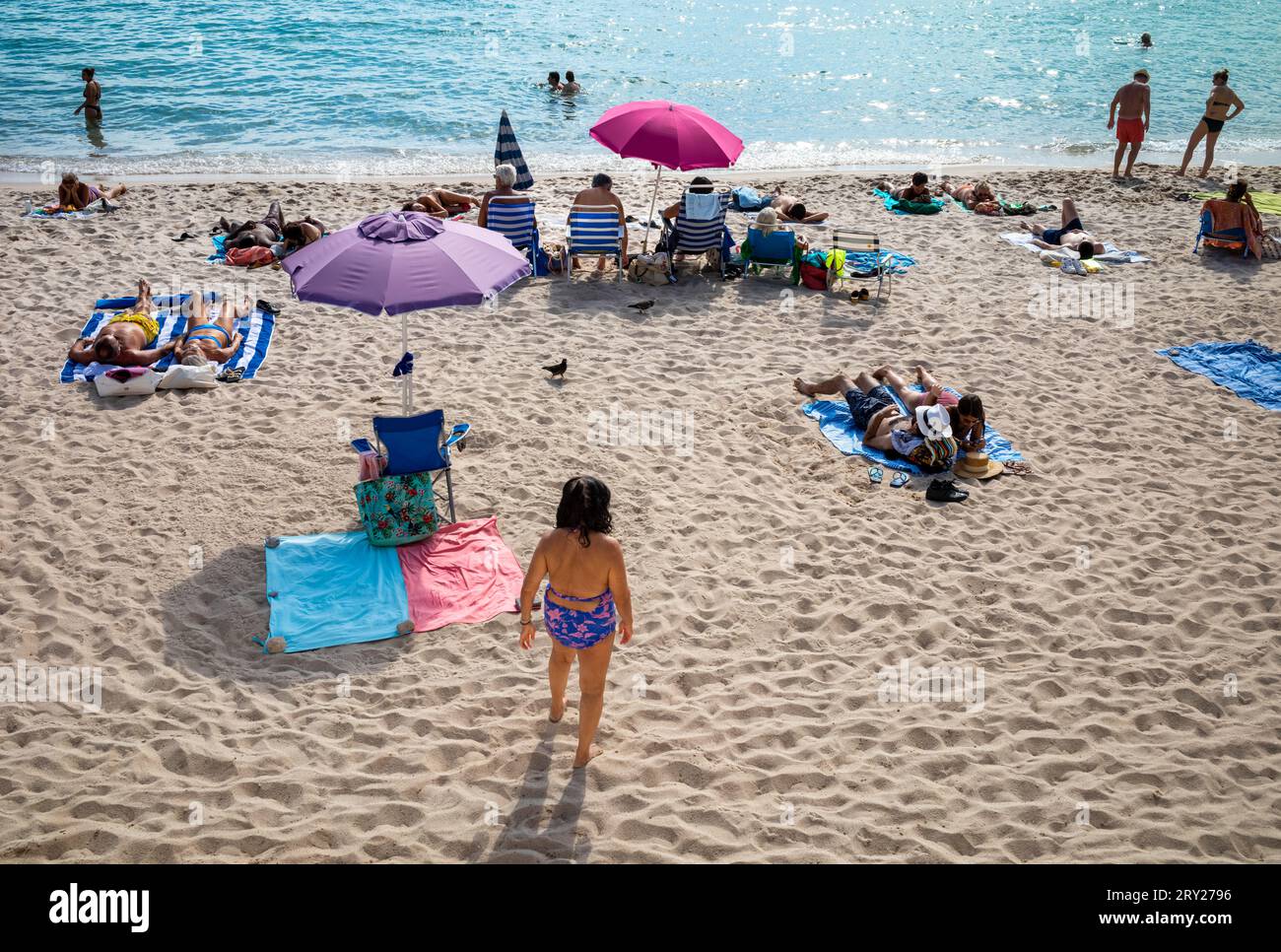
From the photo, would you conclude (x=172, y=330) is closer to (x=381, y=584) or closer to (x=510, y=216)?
(x=510, y=216)

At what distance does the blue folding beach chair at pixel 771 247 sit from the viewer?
33.5ft

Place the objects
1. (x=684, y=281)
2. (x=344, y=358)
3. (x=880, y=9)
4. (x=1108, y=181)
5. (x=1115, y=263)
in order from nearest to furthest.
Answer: (x=344, y=358), (x=684, y=281), (x=1115, y=263), (x=1108, y=181), (x=880, y=9)

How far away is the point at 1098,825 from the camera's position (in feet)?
14.2

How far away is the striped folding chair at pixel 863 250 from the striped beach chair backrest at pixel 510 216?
3.23 m

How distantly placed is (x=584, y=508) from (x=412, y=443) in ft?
7.60

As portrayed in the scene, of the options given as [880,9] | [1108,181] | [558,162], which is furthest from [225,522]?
[880,9]

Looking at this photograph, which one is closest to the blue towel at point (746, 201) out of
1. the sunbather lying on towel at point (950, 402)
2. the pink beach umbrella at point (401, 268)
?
the sunbather lying on towel at point (950, 402)

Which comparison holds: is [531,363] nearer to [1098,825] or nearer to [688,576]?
[688,576]

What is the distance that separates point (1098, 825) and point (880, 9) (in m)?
35.9

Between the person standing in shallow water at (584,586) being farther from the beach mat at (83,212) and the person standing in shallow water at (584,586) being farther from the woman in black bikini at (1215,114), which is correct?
the woman in black bikini at (1215,114)

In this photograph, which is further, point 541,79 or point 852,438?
point 541,79

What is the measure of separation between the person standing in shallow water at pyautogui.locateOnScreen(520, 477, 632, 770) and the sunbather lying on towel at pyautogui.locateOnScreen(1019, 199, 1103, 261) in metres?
9.24

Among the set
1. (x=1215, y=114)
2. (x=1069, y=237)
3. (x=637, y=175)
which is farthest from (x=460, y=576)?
(x=1215, y=114)

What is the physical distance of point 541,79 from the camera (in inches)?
864
